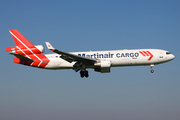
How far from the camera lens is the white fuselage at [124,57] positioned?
51.4m

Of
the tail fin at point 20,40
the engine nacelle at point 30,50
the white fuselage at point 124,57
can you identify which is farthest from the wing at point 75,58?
the tail fin at point 20,40

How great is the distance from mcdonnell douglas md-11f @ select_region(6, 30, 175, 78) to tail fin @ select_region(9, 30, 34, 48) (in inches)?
9.5

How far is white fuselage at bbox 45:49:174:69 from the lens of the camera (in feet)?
169

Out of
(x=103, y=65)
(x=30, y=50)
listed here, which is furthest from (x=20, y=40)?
(x=103, y=65)

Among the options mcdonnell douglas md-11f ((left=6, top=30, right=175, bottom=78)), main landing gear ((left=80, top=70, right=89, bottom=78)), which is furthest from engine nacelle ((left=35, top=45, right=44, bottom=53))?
main landing gear ((left=80, top=70, right=89, bottom=78))

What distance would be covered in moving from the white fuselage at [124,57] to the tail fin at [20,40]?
4694mm

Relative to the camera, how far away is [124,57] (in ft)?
169

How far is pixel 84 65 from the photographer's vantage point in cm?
5169

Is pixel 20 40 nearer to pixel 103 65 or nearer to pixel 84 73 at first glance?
pixel 84 73

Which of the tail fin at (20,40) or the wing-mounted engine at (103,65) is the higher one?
the tail fin at (20,40)

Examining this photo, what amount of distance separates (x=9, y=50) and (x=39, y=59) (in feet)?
18.0

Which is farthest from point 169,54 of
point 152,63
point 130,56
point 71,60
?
point 71,60

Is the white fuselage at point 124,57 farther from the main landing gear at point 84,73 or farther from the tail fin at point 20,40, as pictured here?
the tail fin at point 20,40

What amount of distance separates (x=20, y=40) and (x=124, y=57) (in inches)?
775
